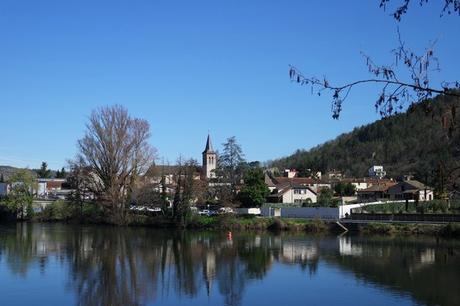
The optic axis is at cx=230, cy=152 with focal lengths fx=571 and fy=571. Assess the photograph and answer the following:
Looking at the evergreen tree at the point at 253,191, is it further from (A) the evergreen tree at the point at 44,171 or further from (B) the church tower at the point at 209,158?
(A) the evergreen tree at the point at 44,171

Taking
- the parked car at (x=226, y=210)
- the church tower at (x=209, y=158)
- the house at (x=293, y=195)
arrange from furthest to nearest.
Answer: the church tower at (x=209, y=158) → the house at (x=293, y=195) → the parked car at (x=226, y=210)

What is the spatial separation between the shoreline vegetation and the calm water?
4.80m

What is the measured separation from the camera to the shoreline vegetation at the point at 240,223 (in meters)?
56.2

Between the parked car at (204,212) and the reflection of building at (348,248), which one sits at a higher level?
the parked car at (204,212)

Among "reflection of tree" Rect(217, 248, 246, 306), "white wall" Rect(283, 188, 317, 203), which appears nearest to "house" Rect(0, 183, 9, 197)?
"white wall" Rect(283, 188, 317, 203)

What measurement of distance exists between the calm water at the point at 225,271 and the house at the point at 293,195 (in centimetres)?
3622

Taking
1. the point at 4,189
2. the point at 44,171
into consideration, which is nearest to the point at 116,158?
the point at 4,189

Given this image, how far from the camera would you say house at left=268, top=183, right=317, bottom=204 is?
8912 centimetres

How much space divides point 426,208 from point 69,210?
43179 millimetres

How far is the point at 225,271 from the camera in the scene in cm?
3325

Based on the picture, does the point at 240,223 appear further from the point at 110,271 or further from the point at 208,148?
the point at 208,148

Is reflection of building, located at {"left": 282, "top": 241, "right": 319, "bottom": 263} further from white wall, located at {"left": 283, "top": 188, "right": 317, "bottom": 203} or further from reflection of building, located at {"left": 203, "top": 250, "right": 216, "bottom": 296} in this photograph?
white wall, located at {"left": 283, "top": 188, "right": 317, "bottom": 203}

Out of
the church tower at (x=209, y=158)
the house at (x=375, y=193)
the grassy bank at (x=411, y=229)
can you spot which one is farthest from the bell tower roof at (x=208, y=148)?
the grassy bank at (x=411, y=229)

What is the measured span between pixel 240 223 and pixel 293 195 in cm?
2689
